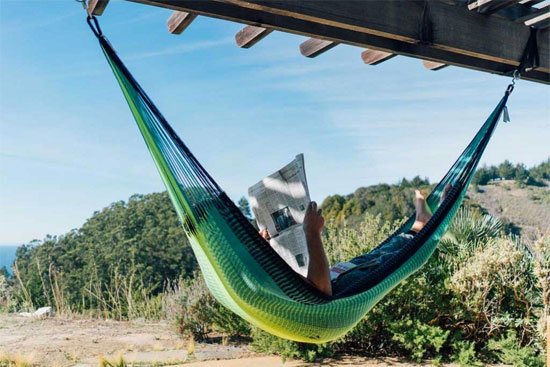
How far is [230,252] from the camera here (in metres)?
1.76

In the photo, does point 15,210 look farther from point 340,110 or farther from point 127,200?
point 340,110

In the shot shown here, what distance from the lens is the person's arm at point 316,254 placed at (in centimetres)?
194

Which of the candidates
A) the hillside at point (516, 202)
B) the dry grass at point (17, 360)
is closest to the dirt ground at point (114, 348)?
the dry grass at point (17, 360)

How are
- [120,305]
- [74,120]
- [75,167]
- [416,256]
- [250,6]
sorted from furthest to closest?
1. [75,167]
2. [74,120]
3. [120,305]
4. [416,256]
5. [250,6]

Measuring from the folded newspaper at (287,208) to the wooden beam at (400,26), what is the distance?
0.50 m

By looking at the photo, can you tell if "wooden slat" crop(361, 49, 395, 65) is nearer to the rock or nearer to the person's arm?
the person's arm

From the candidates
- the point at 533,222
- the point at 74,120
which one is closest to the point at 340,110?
the point at 74,120

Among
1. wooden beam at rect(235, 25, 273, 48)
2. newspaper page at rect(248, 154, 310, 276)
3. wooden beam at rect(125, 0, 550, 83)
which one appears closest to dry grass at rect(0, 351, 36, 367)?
newspaper page at rect(248, 154, 310, 276)

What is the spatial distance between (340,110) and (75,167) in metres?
6.80

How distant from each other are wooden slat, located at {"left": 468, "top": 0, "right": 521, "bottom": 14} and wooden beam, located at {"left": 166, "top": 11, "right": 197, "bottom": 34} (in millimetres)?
1116

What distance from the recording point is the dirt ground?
13.9 feet

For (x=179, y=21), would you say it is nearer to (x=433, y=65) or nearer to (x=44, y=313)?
(x=433, y=65)

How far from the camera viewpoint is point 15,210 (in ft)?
50.5

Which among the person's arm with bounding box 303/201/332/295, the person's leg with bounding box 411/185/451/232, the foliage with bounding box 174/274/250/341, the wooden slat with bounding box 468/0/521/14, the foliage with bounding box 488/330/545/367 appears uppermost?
the wooden slat with bounding box 468/0/521/14
